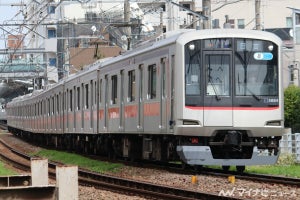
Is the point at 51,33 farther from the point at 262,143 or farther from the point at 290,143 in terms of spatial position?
the point at 262,143

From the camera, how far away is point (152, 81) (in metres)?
18.7

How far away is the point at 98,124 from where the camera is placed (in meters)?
25.4

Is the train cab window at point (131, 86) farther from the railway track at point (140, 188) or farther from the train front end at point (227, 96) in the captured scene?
the train front end at point (227, 96)

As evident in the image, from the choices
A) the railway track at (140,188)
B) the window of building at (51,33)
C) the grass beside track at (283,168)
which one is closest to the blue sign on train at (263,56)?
the grass beside track at (283,168)

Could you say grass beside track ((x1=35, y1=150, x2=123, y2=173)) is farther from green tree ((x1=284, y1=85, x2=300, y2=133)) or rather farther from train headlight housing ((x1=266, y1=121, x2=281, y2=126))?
green tree ((x1=284, y1=85, x2=300, y2=133))

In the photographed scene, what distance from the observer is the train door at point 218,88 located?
16484mm

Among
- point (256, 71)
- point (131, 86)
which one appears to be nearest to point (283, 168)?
point (131, 86)

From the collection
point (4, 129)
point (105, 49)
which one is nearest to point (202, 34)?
point (105, 49)

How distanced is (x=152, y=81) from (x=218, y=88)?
2354 mm

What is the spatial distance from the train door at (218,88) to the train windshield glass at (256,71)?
186mm

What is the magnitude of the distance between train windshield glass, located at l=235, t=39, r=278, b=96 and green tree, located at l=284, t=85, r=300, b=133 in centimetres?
→ 2412

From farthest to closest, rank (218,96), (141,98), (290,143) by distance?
(290,143), (141,98), (218,96)

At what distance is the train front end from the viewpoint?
16.5 m

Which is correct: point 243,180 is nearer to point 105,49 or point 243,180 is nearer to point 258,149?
point 258,149
